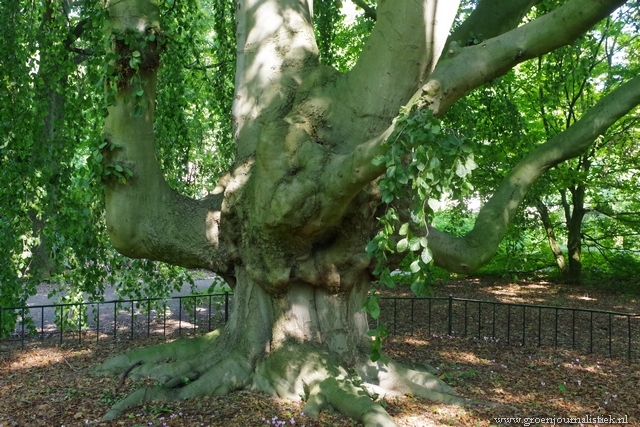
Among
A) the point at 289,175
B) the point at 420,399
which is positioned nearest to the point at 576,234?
the point at 420,399

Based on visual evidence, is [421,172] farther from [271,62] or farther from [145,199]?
[145,199]

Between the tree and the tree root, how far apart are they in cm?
1

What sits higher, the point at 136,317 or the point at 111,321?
the point at 136,317

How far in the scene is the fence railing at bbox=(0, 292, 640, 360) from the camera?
6.29 m

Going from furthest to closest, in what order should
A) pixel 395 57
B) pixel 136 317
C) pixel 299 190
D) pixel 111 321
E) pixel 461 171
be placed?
1. pixel 111 321
2. pixel 136 317
3. pixel 395 57
4. pixel 299 190
5. pixel 461 171

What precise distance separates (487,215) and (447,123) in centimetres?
352

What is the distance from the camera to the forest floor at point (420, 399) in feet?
12.0

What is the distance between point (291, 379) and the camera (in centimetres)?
399

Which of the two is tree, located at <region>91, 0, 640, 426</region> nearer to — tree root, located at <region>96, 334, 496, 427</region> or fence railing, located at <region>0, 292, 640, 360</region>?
tree root, located at <region>96, 334, 496, 427</region>

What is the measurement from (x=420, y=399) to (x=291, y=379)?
0.97 m

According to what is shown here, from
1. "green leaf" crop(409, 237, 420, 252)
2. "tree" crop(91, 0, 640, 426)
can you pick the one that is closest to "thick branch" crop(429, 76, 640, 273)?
"tree" crop(91, 0, 640, 426)

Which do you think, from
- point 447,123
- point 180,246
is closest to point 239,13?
point 180,246

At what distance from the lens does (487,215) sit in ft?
14.6

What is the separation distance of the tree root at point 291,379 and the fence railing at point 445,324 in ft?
5.93
